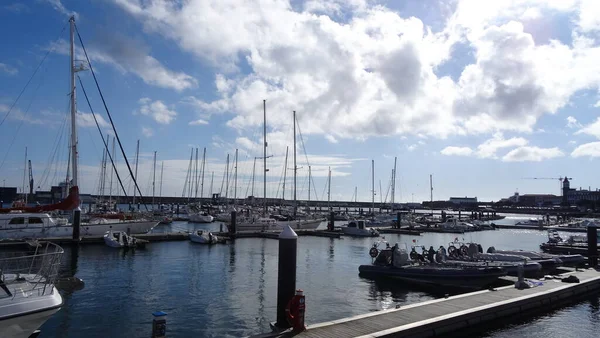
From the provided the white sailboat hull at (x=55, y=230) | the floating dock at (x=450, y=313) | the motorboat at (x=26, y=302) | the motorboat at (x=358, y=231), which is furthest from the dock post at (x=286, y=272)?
the motorboat at (x=358, y=231)

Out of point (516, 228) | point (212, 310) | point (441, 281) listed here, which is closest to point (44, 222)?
point (212, 310)

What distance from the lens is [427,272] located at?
27.2 metres

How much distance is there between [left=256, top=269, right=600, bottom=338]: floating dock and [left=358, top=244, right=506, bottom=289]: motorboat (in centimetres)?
320

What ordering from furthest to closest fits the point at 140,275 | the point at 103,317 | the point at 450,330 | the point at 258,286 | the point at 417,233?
the point at 417,233 → the point at 140,275 → the point at 258,286 → the point at 103,317 → the point at 450,330

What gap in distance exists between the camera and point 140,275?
28406 mm

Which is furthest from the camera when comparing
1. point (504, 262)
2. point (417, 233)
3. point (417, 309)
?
point (417, 233)

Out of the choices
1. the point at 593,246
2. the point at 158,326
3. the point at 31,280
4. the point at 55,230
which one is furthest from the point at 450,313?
the point at 55,230

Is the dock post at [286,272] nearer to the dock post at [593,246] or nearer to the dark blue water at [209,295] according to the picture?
the dark blue water at [209,295]

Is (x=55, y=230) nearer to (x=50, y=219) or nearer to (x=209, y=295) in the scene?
(x=50, y=219)

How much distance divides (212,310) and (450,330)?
412 inches

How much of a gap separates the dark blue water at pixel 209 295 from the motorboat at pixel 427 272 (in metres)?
0.97

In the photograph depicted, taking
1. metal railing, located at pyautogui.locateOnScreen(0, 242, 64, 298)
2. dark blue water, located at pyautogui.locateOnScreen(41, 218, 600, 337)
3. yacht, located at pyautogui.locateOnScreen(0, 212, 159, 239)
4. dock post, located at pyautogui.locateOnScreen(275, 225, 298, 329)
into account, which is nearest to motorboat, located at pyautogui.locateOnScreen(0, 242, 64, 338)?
metal railing, located at pyautogui.locateOnScreen(0, 242, 64, 298)

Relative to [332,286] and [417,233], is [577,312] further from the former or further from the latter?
[417,233]

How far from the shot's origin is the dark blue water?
17719mm
